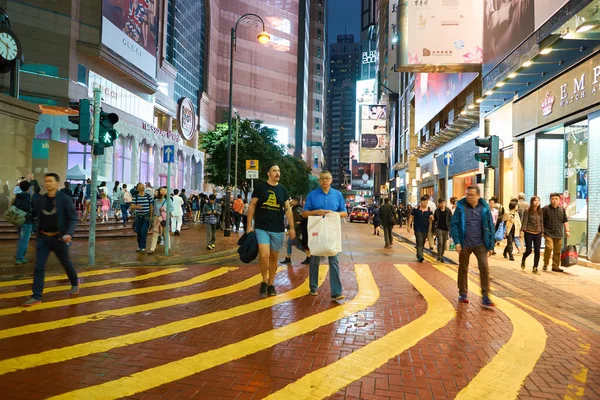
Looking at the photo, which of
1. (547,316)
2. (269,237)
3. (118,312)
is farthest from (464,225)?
(118,312)

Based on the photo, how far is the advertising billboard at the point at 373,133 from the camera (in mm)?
62406

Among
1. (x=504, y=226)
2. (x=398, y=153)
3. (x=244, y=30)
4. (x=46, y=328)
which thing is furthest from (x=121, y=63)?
(x=244, y=30)

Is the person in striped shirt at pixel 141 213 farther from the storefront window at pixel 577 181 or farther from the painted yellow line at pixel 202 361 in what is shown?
the storefront window at pixel 577 181

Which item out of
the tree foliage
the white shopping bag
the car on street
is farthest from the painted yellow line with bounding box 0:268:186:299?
the car on street

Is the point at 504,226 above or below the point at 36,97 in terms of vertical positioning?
below

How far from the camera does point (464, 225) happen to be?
22.5 feet

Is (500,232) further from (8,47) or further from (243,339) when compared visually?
(8,47)

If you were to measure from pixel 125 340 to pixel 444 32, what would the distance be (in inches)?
859

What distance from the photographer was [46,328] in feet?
16.4

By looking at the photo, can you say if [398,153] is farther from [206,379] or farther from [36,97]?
[206,379]

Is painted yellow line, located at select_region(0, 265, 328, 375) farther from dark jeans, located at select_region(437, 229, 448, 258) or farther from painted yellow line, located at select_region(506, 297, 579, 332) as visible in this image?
dark jeans, located at select_region(437, 229, 448, 258)

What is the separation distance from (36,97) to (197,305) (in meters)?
26.1

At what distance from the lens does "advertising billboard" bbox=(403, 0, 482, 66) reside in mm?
21312

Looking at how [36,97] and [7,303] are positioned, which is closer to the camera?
[7,303]
